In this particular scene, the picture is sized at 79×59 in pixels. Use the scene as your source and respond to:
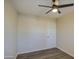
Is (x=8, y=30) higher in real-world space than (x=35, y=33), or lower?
higher

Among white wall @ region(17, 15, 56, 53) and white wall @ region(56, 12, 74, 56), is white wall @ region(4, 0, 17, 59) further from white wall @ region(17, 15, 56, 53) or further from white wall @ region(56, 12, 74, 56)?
white wall @ region(56, 12, 74, 56)

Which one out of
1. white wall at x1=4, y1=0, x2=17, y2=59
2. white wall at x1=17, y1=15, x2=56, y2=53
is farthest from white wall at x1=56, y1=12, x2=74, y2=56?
white wall at x1=4, y1=0, x2=17, y2=59

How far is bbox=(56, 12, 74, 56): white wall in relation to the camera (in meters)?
4.28

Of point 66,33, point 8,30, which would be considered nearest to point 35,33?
point 66,33

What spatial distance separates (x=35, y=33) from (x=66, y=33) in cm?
190

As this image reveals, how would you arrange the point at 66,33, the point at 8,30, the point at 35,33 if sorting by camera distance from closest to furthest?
the point at 8,30
the point at 66,33
the point at 35,33

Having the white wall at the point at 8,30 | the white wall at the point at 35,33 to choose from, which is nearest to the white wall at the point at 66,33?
the white wall at the point at 35,33

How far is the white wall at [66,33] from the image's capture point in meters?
4.28

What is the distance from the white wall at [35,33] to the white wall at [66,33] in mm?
470

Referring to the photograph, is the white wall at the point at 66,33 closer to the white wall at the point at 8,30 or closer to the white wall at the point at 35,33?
the white wall at the point at 35,33

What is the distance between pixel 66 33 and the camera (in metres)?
4.73

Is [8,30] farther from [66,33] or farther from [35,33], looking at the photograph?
[66,33]

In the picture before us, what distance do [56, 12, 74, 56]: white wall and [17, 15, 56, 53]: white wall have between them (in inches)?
18.5
